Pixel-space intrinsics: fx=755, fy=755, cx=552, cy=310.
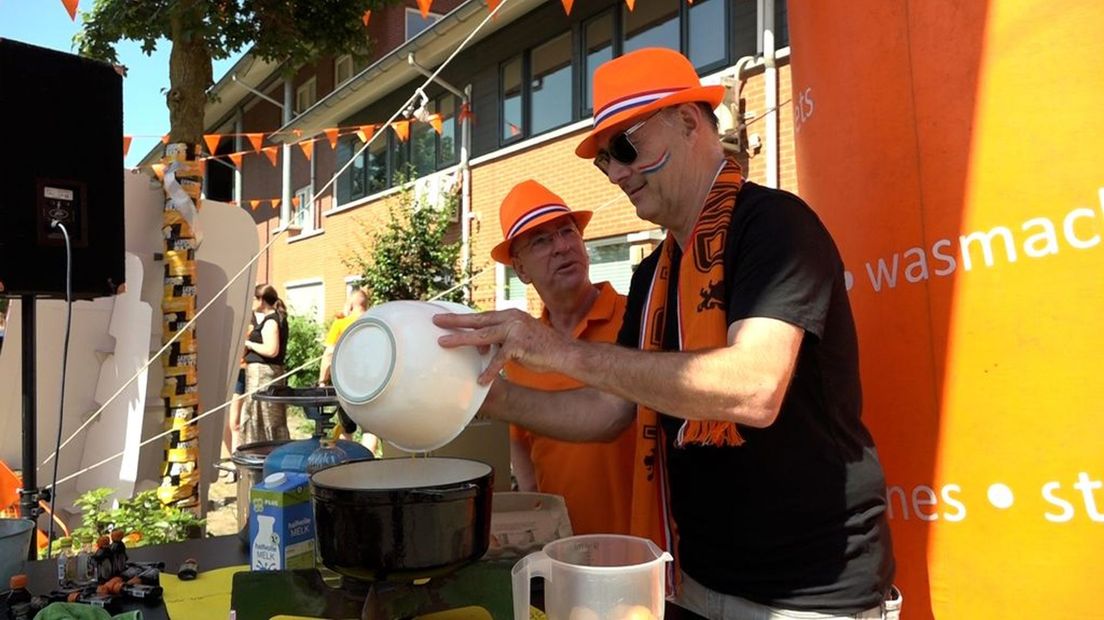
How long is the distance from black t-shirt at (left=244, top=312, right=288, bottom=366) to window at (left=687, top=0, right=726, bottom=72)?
476 cm

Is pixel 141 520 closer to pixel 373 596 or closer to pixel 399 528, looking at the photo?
pixel 373 596

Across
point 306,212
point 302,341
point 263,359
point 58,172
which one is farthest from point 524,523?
point 306,212

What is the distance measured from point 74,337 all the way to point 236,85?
522 inches

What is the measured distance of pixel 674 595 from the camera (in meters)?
1.59

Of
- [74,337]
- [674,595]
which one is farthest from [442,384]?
[74,337]

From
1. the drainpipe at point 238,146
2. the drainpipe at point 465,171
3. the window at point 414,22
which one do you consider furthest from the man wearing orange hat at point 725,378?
the drainpipe at point 238,146

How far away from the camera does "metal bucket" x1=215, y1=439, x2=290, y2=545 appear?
5.72 feet

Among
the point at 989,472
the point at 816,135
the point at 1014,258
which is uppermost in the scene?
the point at 816,135

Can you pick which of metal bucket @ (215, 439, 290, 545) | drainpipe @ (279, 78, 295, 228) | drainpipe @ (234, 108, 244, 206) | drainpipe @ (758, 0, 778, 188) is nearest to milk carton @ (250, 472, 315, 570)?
metal bucket @ (215, 439, 290, 545)

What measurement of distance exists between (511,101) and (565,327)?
27.2 ft

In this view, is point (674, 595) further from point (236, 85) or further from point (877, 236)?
point (236, 85)

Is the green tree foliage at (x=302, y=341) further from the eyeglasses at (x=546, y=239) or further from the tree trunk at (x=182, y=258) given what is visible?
the eyeglasses at (x=546, y=239)

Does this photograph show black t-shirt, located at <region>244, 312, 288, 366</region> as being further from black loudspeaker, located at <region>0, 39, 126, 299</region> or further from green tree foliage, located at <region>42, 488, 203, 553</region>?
black loudspeaker, located at <region>0, 39, 126, 299</region>

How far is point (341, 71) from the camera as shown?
15359 millimetres
